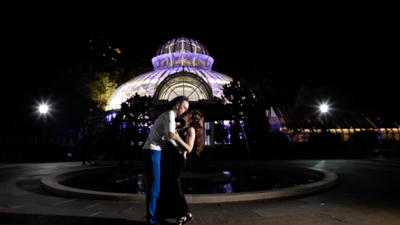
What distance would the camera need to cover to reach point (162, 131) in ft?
13.7

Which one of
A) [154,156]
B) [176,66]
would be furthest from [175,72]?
[154,156]

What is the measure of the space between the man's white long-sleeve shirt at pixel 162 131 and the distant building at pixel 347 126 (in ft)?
118

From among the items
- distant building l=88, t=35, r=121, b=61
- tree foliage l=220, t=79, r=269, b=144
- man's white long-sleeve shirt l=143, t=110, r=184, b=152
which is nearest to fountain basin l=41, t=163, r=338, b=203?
man's white long-sleeve shirt l=143, t=110, r=184, b=152

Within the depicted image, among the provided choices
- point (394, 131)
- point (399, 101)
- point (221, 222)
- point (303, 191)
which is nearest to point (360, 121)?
point (394, 131)

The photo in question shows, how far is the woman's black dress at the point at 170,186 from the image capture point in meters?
4.29

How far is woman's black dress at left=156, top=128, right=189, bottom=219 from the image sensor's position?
4.29 metres

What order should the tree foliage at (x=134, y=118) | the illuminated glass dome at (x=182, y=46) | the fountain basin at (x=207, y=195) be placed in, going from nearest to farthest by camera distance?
the fountain basin at (x=207, y=195), the tree foliage at (x=134, y=118), the illuminated glass dome at (x=182, y=46)

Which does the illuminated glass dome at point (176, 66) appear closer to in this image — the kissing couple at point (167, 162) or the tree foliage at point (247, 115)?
the tree foliage at point (247, 115)

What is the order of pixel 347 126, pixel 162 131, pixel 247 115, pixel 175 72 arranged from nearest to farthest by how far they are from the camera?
pixel 162 131, pixel 247 115, pixel 175 72, pixel 347 126

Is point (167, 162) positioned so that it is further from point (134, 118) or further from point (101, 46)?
point (101, 46)

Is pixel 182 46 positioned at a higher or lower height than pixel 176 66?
higher

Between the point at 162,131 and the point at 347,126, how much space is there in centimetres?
4321

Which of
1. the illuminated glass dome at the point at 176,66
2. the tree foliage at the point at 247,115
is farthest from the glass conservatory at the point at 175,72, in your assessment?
the tree foliage at the point at 247,115

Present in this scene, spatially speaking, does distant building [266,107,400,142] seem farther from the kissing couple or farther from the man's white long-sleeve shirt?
the man's white long-sleeve shirt
